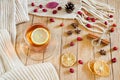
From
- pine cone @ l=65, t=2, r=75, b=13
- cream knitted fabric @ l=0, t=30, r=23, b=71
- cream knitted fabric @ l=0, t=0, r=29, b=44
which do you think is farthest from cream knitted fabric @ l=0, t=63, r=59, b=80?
pine cone @ l=65, t=2, r=75, b=13

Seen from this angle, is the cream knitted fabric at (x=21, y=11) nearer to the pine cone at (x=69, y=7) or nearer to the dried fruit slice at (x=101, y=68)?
the pine cone at (x=69, y=7)

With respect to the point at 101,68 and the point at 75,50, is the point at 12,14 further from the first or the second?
the point at 101,68

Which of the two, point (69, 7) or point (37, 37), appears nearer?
point (37, 37)

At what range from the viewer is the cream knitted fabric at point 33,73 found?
0.95 m

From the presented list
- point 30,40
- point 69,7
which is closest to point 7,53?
point 30,40

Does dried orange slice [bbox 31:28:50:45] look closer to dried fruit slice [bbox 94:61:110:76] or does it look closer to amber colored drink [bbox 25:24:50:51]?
amber colored drink [bbox 25:24:50:51]

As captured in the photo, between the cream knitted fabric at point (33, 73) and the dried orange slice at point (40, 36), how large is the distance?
11cm

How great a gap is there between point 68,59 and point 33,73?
180 mm

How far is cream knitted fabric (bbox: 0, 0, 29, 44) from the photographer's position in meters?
1.11

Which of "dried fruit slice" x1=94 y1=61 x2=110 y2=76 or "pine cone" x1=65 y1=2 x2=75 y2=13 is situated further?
"pine cone" x1=65 y1=2 x2=75 y2=13

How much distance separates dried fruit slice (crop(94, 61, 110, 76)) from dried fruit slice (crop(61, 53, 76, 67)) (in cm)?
10

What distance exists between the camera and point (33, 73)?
0.97 m

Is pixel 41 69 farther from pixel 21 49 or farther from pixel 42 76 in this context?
pixel 21 49

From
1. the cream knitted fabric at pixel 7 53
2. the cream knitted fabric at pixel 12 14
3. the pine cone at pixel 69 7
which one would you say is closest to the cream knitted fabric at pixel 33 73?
the cream knitted fabric at pixel 7 53
